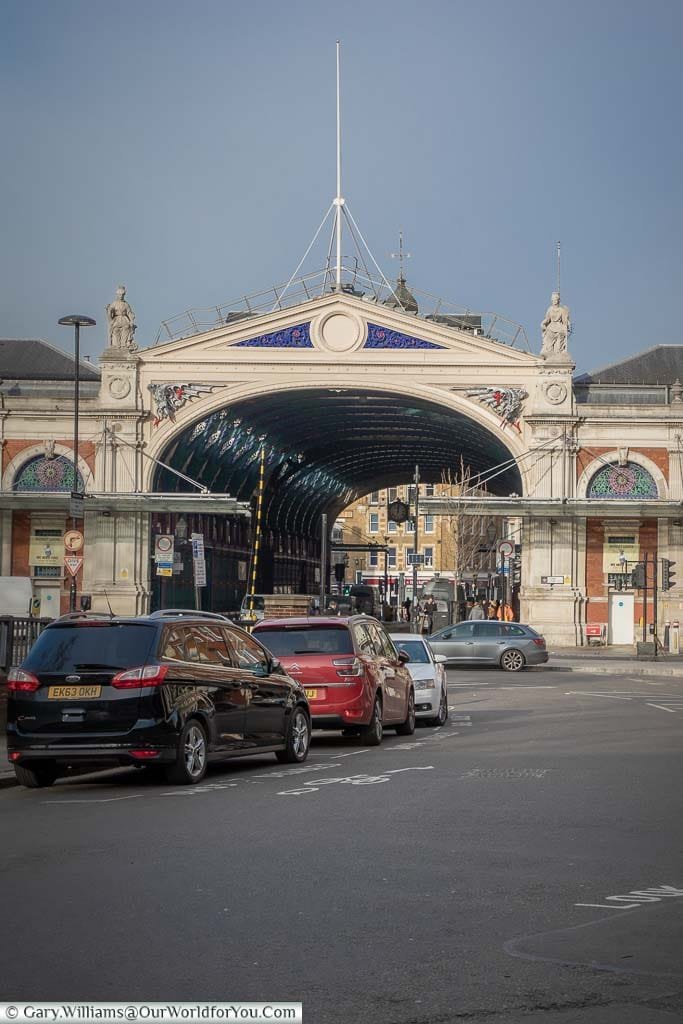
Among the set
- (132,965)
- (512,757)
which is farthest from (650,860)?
(512,757)

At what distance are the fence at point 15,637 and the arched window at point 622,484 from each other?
133 feet

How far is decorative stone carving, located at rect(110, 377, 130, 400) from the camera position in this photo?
60906mm

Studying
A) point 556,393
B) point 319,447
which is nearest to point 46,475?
point 556,393

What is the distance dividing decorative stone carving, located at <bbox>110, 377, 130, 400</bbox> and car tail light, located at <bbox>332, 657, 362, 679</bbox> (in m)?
42.1

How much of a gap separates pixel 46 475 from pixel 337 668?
4366cm

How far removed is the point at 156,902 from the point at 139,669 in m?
6.53

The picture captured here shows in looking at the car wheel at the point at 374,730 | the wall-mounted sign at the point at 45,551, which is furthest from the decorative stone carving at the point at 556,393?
the car wheel at the point at 374,730

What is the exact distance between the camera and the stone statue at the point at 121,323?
6169cm

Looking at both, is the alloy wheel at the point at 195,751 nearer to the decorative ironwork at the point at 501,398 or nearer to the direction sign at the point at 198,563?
the direction sign at the point at 198,563

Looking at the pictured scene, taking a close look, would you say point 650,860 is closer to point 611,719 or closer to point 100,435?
point 611,719

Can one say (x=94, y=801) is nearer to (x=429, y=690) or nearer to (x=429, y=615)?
(x=429, y=690)

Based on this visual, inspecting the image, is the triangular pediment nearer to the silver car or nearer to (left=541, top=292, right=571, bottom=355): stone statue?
(left=541, top=292, right=571, bottom=355): stone statue

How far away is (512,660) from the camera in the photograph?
1812 inches

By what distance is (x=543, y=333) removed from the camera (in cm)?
6150
